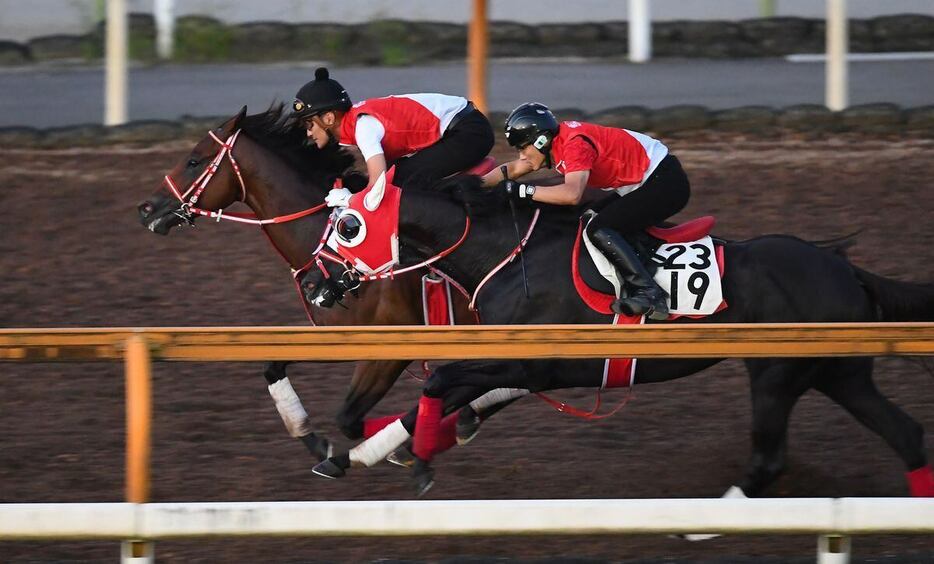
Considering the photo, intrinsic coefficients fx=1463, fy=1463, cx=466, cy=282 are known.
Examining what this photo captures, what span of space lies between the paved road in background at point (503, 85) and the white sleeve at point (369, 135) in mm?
5226

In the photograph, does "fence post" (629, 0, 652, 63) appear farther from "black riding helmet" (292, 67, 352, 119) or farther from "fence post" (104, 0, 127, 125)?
"black riding helmet" (292, 67, 352, 119)

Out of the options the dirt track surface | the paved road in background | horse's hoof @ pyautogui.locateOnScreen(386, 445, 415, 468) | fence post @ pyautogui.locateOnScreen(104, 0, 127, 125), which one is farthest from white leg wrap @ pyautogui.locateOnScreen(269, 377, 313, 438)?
the paved road in background

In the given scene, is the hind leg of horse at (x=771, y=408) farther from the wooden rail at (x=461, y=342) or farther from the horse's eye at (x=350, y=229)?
the horse's eye at (x=350, y=229)

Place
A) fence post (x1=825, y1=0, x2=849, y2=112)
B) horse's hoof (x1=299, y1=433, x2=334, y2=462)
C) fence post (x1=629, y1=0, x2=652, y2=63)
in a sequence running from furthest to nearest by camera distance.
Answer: fence post (x1=629, y1=0, x2=652, y2=63), fence post (x1=825, y1=0, x2=849, y2=112), horse's hoof (x1=299, y1=433, x2=334, y2=462)

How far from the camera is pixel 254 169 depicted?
7.16m

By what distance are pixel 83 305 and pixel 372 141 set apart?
121 inches

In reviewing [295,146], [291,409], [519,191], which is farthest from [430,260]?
[295,146]

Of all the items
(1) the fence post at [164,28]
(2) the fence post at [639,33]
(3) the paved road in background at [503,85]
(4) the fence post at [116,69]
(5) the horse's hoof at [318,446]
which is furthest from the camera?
(1) the fence post at [164,28]

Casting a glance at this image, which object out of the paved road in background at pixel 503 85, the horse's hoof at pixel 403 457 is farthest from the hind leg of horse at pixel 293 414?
the paved road in background at pixel 503 85

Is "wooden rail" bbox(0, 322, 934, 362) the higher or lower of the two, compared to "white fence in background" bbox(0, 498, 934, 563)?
higher

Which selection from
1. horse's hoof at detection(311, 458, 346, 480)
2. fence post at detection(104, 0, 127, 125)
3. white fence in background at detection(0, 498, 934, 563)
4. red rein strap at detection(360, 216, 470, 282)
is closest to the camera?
white fence in background at detection(0, 498, 934, 563)

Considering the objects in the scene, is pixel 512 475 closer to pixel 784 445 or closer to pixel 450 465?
pixel 450 465

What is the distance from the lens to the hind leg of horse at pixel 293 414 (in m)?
6.85

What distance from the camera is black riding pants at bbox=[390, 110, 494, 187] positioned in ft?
22.9
